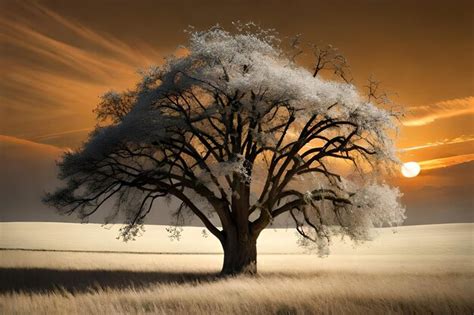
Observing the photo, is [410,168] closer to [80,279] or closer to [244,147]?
[244,147]

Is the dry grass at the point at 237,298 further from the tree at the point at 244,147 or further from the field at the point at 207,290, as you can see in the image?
the tree at the point at 244,147

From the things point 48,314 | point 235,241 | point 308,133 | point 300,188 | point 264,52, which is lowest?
point 48,314

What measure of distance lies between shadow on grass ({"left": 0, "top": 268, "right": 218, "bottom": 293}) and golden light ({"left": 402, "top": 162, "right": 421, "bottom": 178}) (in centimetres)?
642

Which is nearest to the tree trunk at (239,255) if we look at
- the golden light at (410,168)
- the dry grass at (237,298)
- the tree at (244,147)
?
the tree at (244,147)

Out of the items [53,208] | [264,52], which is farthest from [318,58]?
[53,208]

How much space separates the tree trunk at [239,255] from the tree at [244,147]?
0.10 ft

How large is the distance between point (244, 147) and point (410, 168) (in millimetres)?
5241

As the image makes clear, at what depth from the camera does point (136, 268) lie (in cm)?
2292

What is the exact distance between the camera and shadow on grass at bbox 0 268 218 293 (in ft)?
50.9

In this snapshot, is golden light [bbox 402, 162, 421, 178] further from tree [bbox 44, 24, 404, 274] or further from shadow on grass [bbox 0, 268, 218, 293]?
shadow on grass [bbox 0, 268, 218, 293]

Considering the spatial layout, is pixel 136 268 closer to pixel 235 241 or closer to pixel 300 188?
pixel 235 241

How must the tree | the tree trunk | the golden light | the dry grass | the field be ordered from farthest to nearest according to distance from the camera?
1. the tree trunk
2. the golden light
3. the tree
4. the field
5. the dry grass

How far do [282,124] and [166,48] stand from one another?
415 cm

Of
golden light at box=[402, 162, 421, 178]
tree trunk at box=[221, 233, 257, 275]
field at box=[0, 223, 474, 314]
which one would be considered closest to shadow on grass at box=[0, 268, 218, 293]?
field at box=[0, 223, 474, 314]
